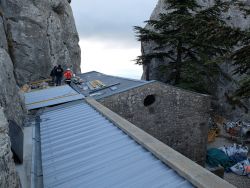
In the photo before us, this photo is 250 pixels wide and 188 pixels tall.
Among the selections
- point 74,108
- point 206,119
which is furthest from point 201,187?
point 206,119

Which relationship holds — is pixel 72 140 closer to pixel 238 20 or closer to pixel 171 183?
pixel 171 183

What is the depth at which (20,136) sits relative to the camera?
24.8ft

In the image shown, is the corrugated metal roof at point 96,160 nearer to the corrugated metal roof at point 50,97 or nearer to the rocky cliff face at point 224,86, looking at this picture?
the corrugated metal roof at point 50,97

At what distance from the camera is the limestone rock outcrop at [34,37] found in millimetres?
30797

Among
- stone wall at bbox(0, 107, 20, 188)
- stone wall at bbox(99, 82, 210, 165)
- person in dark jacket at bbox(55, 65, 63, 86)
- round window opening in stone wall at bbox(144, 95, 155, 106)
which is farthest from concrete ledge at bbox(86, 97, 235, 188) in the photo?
person in dark jacket at bbox(55, 65, 63, 86)

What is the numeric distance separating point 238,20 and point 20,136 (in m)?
30.3

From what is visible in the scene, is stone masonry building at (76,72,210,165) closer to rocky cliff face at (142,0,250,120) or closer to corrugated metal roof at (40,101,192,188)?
corrugated metal roof at (40,101,192,188)

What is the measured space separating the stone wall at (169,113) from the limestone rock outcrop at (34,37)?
16084 millimetres

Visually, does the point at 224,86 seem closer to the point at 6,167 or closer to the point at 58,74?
the point at 58,74

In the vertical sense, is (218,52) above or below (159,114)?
above

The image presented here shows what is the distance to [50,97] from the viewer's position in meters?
14.4

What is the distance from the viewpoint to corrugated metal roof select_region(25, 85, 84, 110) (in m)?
13.1

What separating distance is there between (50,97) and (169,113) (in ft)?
22.2

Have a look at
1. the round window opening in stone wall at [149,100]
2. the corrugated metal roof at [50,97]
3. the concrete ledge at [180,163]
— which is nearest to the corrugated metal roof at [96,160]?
the concrete ledge at [180,163]
